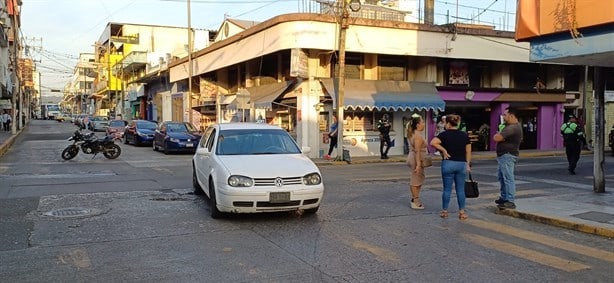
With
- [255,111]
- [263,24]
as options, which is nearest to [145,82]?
[255,111]

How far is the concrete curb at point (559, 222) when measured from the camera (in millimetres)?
7953

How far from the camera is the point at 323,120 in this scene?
23.3 metres

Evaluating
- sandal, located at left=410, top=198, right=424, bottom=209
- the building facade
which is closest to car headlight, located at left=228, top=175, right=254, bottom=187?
Result: sandal, located at left=410, top=198, right=424, bottom=209

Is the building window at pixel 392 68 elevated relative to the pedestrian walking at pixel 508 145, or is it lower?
elevated

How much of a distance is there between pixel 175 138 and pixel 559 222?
18677 millimetres

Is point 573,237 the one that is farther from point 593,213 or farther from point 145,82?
point 145,82

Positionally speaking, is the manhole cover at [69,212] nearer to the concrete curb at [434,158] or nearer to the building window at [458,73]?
the concrete curb at [434,158]

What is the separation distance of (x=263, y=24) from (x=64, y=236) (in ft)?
55.6

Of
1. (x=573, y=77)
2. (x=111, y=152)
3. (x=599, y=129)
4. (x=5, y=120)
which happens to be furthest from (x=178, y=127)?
(x=5, y=120)

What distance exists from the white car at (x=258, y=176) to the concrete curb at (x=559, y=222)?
11.2 feet

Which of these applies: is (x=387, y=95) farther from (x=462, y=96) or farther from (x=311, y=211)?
(x=311, y=211)

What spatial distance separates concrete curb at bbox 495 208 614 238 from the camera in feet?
26.1

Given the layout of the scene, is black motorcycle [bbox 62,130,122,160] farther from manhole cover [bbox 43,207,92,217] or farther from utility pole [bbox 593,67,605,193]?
utility pole [bbox 593,67,605,193]

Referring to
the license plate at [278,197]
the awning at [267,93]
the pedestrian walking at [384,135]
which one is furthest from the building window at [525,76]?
the license plate at [278,197]
